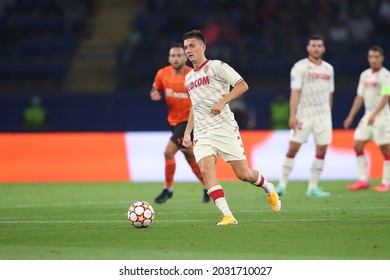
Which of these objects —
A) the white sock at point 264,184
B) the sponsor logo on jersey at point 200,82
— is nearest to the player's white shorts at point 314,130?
the white sock at point 264,184

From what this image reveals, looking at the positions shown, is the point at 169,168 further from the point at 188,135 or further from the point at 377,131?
the point at 377,131

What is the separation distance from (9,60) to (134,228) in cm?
1737

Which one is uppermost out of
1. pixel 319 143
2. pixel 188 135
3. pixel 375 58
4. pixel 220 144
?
pixel 375 58

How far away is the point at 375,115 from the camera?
16.9 m

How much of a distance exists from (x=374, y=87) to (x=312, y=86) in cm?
150

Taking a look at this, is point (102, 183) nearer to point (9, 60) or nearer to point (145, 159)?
point (145, 159)

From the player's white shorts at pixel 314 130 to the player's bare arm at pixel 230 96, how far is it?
16.2ft

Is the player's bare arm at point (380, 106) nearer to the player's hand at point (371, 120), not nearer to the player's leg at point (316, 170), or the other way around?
the player's hand at point (371, 120)

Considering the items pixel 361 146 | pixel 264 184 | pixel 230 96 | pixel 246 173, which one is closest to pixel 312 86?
pixel 361 146

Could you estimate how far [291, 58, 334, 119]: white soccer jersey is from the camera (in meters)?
16.0

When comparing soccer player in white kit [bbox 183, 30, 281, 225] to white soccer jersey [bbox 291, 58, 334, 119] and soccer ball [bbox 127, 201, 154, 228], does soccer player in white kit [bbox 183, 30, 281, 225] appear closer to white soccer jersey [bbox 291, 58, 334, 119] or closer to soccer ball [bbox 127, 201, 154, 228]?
soccer ball [bbox 127, 201, 154, 228]

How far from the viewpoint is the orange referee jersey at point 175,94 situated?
49.5 ft

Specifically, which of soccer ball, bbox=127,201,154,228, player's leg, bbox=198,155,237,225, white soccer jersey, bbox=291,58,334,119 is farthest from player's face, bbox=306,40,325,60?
soccer ball, bbox=127,201,154,228

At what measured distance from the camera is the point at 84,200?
1588 cm
